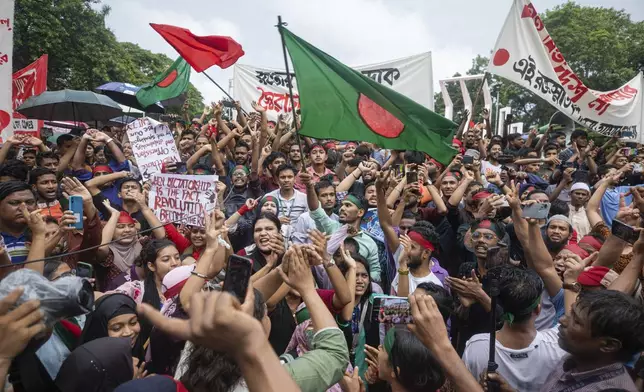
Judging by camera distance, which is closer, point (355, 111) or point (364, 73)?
point (355, 111)

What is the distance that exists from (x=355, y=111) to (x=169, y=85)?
5.11 meters

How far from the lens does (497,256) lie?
3793 mm

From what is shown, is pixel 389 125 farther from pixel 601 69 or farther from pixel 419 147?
pixel 601 69

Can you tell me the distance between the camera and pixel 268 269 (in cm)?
296

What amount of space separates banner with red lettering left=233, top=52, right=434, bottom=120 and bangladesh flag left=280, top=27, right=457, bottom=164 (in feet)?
15.6

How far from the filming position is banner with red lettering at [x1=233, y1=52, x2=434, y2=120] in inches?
354

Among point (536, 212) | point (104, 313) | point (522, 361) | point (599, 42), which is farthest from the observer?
point (599, 42)

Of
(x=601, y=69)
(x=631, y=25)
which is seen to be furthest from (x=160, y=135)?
(x=631, y=25)

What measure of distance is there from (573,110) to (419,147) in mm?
3576

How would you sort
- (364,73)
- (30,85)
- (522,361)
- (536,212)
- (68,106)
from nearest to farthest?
1. (522,361)
2. (536,212)
3. (68,106)
4. (30,85)
5. (364,73)

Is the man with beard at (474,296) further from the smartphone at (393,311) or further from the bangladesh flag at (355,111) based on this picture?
the bangladesh flag at (355,111)

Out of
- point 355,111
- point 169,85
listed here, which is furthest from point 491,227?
point 169,85

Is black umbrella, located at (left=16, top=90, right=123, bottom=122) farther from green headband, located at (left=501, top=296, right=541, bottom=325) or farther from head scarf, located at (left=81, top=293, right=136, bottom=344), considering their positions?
green headband, located at (left=501, top=296, right=541, bottom=325)

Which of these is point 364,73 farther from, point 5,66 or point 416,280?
point 416,280
